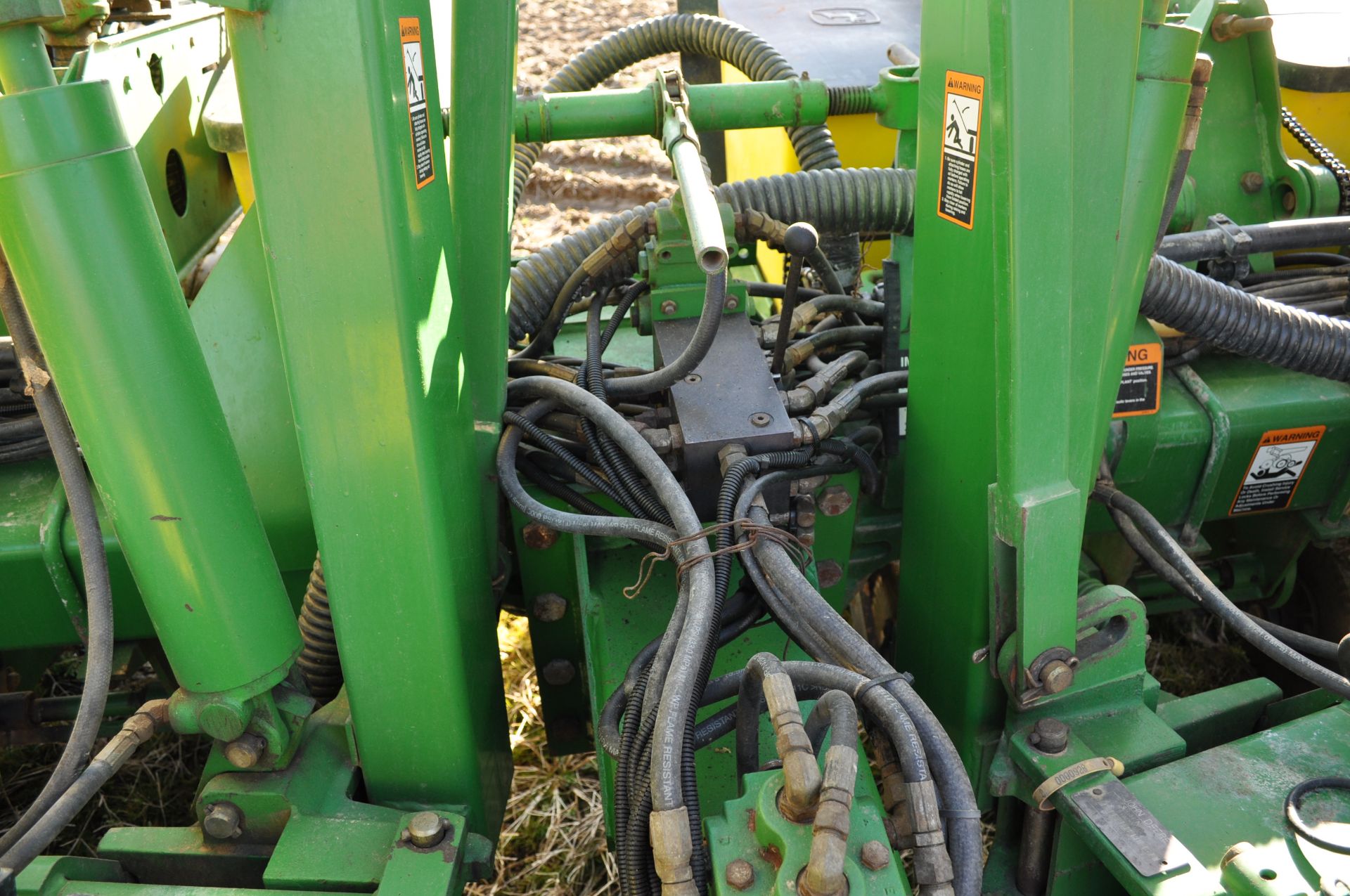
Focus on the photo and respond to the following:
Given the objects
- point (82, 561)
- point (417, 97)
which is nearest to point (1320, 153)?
point (417, 97)

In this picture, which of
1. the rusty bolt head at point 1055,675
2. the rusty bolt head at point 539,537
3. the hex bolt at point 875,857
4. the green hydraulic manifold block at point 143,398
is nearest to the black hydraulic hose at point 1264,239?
A: the rusty bolt head at point 1055,675

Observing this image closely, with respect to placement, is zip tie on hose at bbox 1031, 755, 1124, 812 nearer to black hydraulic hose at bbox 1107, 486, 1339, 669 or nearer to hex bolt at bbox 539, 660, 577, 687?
black hydraulic hose at bbox 1107, 486, 1339, 669

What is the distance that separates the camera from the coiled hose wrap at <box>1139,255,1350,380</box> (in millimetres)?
1741

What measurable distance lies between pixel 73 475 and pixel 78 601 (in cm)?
53

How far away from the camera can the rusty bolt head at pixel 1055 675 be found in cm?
141

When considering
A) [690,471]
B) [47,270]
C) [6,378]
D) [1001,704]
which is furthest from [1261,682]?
[6,378]

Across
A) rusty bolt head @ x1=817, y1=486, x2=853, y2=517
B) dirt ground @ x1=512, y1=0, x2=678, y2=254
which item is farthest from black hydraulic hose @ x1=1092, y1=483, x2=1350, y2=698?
dirt ground @ x1=512, y1=0, x2=678, y2=254

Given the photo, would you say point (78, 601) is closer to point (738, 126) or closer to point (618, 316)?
point (618, 316)

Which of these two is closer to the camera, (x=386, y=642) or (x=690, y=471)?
(x=386, y=642)

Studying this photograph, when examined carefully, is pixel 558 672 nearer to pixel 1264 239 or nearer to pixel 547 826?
pixel 547 826

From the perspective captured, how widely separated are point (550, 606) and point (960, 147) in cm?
103

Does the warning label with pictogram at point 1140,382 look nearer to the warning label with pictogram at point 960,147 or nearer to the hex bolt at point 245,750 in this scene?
the warning label with pictogram at point 960,147

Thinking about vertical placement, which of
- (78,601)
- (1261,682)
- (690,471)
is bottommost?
(1261,682)

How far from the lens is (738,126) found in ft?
7.07
